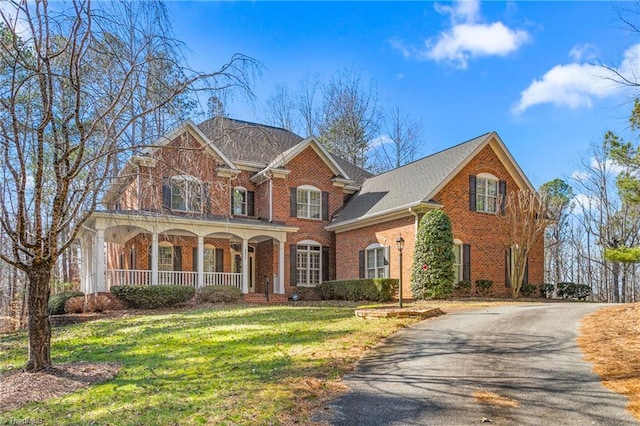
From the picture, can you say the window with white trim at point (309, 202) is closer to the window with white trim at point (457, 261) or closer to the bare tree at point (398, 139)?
the window with white trim at point (457, 261)

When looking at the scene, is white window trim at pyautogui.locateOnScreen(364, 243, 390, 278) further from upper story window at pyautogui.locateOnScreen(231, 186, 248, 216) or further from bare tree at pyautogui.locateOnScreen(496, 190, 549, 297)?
upper story window at pyautogui.locateOnScreen(231, 186, 248, 216)

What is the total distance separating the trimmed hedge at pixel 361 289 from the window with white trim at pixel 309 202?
3533 millimetres

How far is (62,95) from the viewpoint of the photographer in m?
7.76

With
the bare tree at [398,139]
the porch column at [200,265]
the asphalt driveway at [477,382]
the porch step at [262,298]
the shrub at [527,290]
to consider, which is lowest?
the porch step at [262,298]

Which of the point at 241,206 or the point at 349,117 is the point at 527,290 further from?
the point at 349,117

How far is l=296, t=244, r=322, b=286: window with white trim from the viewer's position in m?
23.4

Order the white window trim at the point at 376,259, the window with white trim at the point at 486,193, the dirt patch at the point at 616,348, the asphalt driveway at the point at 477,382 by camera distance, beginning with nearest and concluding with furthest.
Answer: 1. the asphalt driveway at the point at 477,382
2. the dirt patch at the point at 616,348
3. the white window trim at the point at 376,259
4. the window with white trim at the point at 486,193

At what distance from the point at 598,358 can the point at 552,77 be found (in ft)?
52.8

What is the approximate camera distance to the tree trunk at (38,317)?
7457 mm

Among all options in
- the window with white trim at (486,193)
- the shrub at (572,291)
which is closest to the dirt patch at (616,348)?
the window with white trim at (486,193)

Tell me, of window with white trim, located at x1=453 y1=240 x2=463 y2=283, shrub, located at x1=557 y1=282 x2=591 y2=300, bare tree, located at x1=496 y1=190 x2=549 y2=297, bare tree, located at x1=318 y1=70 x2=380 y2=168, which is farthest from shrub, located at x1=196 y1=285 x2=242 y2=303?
bare tree, located at x1=318 y1=70 x2=380 y2=168

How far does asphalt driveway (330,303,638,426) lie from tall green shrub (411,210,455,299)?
7363mm

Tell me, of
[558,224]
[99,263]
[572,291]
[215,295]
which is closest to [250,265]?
[215,295]

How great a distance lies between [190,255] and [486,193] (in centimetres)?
1309
